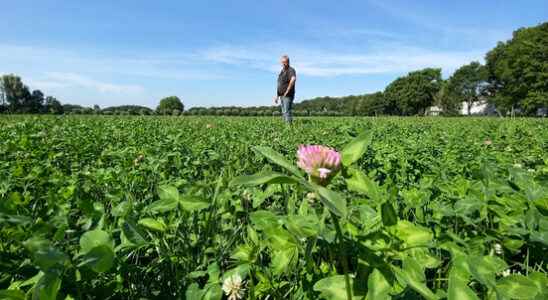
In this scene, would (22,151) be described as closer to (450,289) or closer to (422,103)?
(450,289)

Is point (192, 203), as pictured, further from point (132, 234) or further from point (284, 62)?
point (284, 62)

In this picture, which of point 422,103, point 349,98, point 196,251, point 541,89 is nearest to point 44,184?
point 196,251

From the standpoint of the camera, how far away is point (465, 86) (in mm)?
85625

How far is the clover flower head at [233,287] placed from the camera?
118cm

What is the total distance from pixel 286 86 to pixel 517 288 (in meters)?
10.6

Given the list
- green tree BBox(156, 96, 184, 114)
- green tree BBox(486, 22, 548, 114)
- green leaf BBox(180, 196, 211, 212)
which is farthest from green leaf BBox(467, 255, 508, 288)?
green tree BBox(156, 96, 184, 114)

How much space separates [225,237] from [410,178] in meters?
1.51

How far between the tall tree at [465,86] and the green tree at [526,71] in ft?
97.4

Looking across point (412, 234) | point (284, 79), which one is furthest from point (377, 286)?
point (284, 79)

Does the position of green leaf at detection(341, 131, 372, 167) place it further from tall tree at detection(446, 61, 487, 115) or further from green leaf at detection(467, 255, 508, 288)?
tall tree at detection(446, 61, 487, 115)

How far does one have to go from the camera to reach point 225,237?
1566 mm

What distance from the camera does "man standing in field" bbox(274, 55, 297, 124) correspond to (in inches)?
412

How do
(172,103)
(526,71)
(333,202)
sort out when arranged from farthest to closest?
(172,103) < (526,71) < (333,202)

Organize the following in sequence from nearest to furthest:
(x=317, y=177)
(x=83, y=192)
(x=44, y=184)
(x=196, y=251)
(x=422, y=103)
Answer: (x=317, y=177) → (x=196, y=251) → (x=83, y=192) → (x=44, y=184) → (x=422, y=103)
